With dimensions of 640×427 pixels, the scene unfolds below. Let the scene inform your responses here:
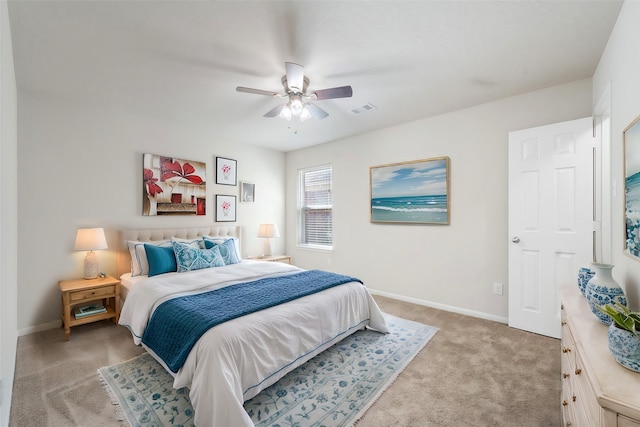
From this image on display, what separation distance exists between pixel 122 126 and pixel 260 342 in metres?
3.34

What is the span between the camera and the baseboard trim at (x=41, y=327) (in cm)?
293

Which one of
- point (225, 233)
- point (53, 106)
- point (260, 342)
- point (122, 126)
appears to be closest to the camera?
point (260, 342)

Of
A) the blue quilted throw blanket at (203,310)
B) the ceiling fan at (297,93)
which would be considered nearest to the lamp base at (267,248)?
the blue quilted throw blanket at (203,310)

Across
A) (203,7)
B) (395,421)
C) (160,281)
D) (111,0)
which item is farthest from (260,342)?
(111,0)

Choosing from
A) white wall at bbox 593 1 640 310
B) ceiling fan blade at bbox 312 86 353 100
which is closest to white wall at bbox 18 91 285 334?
Answer: ceiling fan blade at bbox 312 86 353 100

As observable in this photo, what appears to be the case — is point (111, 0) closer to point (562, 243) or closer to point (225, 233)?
point (225, 233)

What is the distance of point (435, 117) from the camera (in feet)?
12.2

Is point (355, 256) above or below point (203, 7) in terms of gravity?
below

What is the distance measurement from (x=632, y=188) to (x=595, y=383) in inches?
48.3

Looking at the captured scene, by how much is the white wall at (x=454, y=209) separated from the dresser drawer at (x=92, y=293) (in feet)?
10.4

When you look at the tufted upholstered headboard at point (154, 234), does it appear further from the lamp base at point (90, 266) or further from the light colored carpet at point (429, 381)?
the light colored carpet at point (429, 381)

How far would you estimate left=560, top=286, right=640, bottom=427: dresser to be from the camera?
0.86 m

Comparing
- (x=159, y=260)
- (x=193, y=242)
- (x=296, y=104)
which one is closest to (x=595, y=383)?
(x=296, y=104)

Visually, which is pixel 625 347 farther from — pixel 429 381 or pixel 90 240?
pixel 90 240
